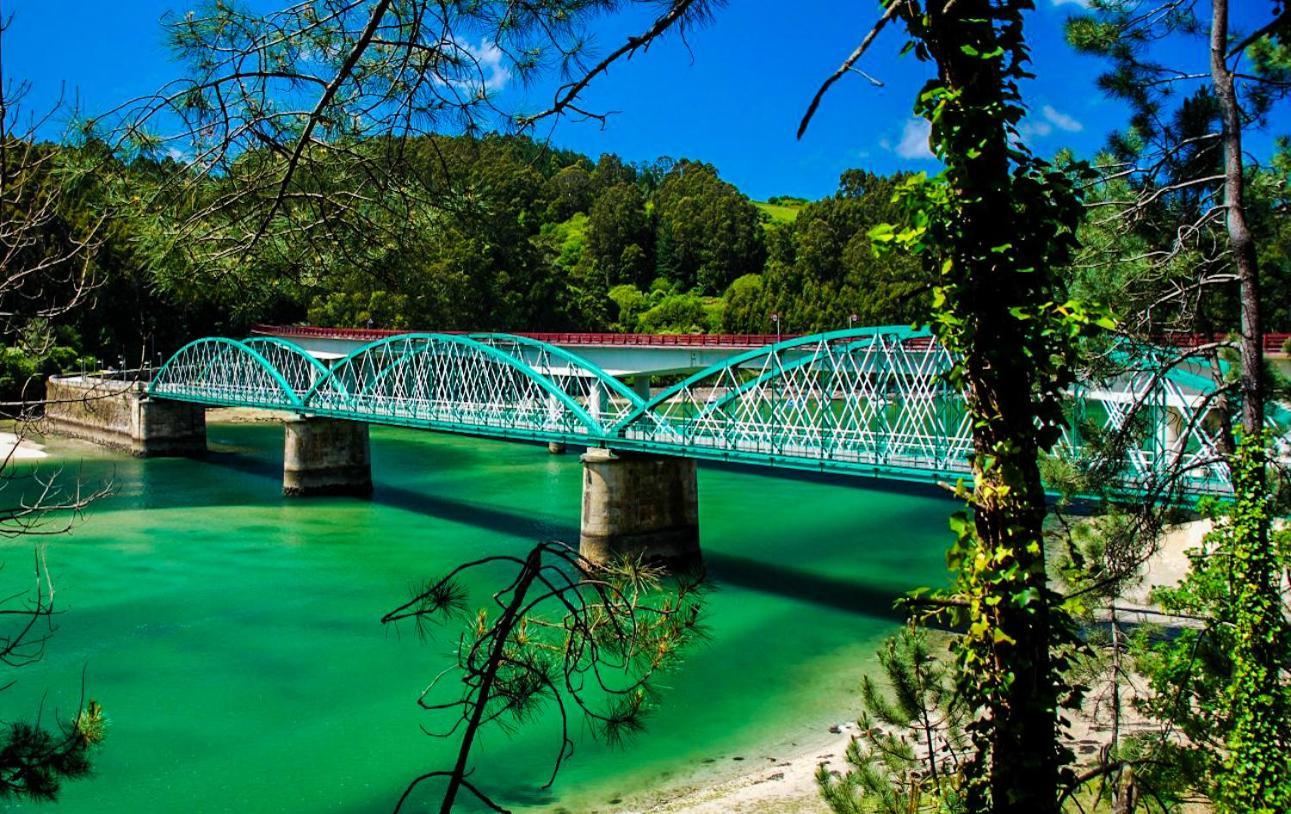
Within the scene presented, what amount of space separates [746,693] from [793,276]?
5556 centimetres

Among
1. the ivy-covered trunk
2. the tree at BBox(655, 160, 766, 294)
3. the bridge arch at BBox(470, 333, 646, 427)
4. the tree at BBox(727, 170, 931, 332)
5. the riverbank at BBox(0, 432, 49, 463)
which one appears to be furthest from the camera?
the tree at BBox(655, 160, 766, 294)

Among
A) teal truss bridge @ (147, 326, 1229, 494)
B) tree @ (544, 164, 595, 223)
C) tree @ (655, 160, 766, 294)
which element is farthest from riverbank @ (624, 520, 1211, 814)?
tree @ (544, 164, 595, 223)

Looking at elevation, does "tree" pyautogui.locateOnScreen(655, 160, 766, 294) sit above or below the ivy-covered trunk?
above

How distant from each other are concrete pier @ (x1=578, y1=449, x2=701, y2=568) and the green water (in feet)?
4.05

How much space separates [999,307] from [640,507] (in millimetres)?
20932

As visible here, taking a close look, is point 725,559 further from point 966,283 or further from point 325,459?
point 966,283

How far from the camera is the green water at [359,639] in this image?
1288 cm

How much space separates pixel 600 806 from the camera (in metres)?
11.9

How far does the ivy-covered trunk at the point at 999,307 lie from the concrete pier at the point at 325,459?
32.8m

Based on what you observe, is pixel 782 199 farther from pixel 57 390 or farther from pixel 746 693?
pixel 746 693

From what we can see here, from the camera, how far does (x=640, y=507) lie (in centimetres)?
2452

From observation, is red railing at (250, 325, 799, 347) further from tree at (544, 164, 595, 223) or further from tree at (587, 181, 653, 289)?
tree at (544, 164, 595, 223)

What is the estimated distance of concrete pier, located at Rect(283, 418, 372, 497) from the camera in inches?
1372

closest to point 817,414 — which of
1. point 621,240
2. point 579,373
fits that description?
point 579,373
